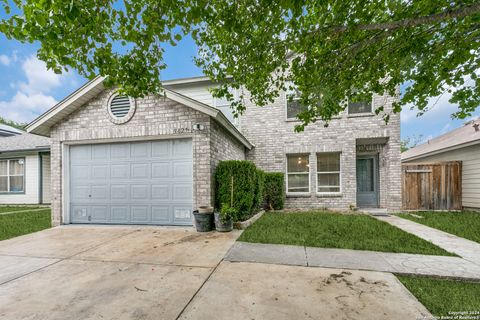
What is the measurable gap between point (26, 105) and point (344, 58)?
205 ft

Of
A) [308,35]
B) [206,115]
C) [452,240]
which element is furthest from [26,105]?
[452,240]

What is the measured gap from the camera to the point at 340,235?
17.4 ft

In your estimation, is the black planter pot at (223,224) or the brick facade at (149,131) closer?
the black planter pot at (223,224)

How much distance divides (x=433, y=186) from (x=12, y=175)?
21.7m

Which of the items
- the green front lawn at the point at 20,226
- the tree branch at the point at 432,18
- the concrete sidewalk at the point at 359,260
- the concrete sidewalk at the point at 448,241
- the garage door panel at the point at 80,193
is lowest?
the green front lawn at the point at 20,226

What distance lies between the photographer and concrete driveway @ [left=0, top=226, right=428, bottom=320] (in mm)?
2389

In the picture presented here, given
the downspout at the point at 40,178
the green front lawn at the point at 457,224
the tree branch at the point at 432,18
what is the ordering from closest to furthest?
the tree branch at the point at 432,18
the green front lawn at the point at 457,224
the downspout at the point at 40,178

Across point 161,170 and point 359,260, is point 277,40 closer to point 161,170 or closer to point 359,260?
point 359,260

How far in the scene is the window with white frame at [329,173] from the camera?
31.6ft

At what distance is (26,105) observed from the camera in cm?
4469

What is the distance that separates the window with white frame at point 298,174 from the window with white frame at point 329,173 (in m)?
0.52

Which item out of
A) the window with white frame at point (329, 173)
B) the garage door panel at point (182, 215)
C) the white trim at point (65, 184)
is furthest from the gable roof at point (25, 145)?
the window with white frame at point (329, 173)

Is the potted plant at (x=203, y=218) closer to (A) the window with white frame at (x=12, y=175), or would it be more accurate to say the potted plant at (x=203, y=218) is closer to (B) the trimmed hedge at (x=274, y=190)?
(B) the trimmed hedge at (x=274, y=190)

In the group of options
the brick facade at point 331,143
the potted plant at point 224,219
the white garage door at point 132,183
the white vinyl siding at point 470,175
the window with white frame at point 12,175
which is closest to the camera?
the potted plant at point 224,219
